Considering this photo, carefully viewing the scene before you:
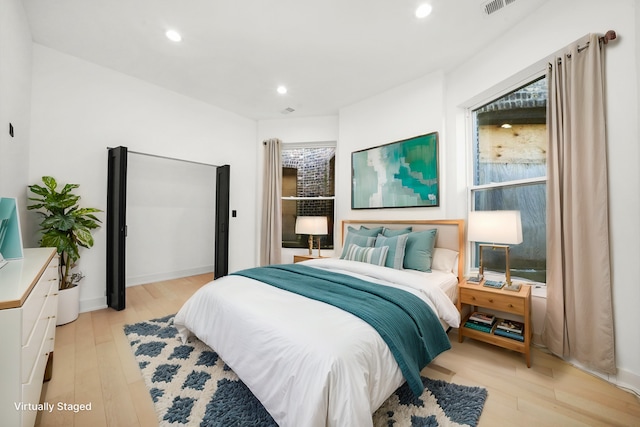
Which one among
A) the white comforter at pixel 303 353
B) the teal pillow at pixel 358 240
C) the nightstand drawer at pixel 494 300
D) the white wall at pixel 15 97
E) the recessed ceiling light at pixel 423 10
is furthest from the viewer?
the teal pillow at pixel 358 240

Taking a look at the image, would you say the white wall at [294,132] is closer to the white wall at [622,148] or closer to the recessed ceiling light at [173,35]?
the recessed ceiling light at [173,35]

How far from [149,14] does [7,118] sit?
141 cm

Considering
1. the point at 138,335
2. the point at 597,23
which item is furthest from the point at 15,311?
the point at 597,23

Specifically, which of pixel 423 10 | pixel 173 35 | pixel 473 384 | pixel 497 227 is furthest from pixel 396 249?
pixel 173 35

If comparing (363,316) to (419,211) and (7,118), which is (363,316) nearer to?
(419,211)

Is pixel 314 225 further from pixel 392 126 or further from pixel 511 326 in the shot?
pixel 511 326

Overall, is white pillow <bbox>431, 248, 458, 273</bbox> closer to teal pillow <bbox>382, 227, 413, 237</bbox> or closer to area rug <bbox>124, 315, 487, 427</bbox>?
teal pillow <bbox>382, 227, 413, 237</bbox>

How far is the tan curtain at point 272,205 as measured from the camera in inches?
174

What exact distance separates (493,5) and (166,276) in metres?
5.55

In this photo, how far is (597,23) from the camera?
1877 millimetres

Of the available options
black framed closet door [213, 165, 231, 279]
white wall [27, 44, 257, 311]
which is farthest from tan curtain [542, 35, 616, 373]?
white wall [27, 44, 257, 311]

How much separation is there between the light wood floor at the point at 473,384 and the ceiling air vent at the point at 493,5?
2890mm

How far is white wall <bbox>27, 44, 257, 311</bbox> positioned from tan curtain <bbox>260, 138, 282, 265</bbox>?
97 centimetres

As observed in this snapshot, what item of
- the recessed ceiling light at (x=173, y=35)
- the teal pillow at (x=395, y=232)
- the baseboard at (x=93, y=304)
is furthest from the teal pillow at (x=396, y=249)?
the baseboard at (x=93, y=304)
